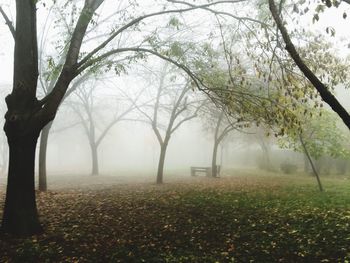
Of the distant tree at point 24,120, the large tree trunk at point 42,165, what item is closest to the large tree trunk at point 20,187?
the distant tree at point 24,120

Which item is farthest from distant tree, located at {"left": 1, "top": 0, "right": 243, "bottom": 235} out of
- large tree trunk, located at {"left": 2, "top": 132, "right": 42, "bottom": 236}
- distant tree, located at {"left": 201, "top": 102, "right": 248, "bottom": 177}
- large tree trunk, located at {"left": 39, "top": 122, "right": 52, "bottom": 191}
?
distant tree, located at {"left": 201, "top": 102, "right": 248, "bottom": 177}

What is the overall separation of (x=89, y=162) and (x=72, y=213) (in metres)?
61.2

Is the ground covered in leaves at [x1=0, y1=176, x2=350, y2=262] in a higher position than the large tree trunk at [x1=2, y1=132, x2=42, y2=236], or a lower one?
lower

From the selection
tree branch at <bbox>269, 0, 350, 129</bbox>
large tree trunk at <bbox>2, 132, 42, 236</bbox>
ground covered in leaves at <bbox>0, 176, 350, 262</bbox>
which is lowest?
ground covered in leaves at <bbox>0, 176, 350, 262</bbox>

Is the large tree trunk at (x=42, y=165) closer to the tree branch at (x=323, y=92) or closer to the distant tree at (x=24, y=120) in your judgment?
the distant tree at (x=24, y=120)

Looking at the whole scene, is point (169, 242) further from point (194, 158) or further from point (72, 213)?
point (194, 158)

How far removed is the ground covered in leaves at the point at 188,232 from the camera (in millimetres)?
7746

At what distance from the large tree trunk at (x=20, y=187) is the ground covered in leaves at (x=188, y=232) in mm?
387

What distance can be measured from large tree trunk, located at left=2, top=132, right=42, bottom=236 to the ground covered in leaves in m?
0.39

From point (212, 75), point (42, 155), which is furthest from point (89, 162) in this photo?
point (212, 75)

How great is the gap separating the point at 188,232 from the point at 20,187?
437 centimetres

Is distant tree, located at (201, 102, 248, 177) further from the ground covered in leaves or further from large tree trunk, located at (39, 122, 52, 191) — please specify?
large tree trunk, located at (39, 122, 52, 191)

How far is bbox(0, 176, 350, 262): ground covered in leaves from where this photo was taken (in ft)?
25.4

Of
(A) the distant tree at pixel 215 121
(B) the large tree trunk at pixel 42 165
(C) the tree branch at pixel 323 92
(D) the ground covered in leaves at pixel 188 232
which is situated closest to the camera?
(C) the tree branch at pixel 323 92
